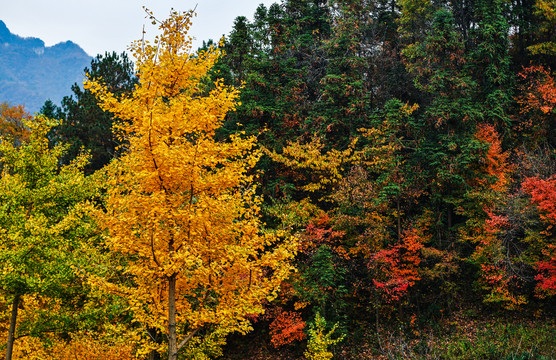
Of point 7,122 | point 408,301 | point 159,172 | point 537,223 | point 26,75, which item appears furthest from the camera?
point 26,75

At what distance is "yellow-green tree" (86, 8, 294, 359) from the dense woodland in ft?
0.15

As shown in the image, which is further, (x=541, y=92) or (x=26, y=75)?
(x=26, y=75)

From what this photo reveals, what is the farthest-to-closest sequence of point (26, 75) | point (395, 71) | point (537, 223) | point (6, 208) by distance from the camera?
point (26, 75)
point (395, 71)
point (537, 223)
point (6, 208)

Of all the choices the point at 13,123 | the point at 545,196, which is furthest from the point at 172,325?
the point at 13,123

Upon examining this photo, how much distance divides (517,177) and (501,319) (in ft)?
21.1

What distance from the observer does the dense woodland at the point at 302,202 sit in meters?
6.22

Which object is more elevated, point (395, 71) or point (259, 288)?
point (395, 71)

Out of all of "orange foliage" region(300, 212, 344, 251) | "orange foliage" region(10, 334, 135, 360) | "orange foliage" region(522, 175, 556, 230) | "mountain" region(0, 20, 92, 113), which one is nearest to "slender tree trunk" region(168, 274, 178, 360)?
"orange foliage" region(10, 334, 135, 360)

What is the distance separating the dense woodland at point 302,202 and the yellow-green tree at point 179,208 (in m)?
0.04

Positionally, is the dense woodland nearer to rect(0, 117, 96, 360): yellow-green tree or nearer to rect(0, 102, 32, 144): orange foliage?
rect(0, 117, 96, 360): yellow-green tree

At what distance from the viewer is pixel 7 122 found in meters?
31.0

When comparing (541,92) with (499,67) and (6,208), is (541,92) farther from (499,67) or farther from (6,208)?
(6,208)

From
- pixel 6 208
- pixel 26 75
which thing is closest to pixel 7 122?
pixel 6 208

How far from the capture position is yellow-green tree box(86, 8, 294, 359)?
5859mm
